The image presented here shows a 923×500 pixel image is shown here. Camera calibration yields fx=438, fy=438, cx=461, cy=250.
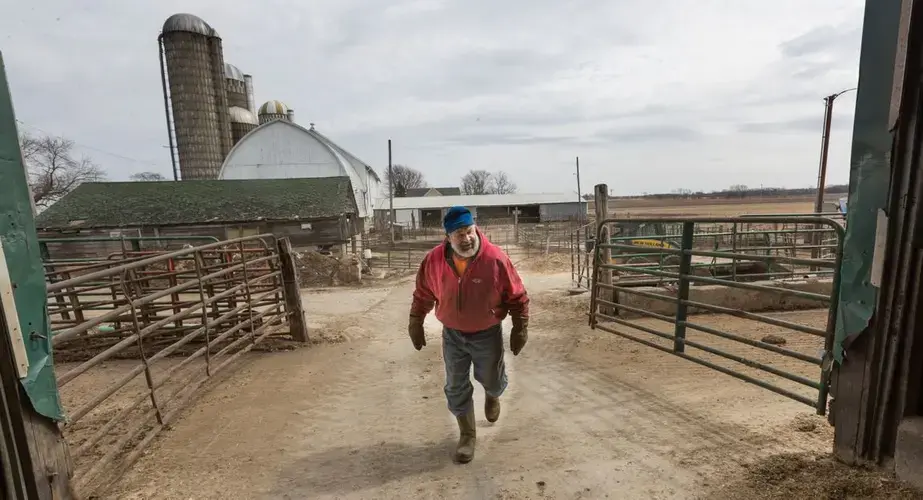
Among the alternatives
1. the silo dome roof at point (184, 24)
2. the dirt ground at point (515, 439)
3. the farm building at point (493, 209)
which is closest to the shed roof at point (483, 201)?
the farm building at point (493, 209)

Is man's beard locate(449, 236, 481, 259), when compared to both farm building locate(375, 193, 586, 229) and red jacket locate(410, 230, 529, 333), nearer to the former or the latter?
red jacket locate(410, 230, 529, 333)

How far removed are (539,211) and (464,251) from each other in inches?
1695

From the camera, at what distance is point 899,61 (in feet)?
6.84

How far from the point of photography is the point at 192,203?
20.0 meters

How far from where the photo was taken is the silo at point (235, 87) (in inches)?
1507

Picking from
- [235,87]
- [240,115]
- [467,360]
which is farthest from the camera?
[235,87]

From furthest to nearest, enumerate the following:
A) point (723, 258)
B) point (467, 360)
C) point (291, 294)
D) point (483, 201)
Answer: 1. point (483, 201)
2. point (723, 258)
3. point (291, 294)
4. point (467, 360)

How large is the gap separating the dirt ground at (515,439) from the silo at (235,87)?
133 ft

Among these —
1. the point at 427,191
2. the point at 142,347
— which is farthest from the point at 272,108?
the point at 142,347

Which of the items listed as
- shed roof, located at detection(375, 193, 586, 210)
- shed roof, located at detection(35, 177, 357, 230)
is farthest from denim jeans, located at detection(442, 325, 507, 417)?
shed roof, located at detection(375, 193, 586, 210)

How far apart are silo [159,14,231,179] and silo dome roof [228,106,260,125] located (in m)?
2.93

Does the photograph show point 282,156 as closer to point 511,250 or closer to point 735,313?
point 511,250

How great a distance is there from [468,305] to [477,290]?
117 mm

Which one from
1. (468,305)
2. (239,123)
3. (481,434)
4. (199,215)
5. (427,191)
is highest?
(239,123)
